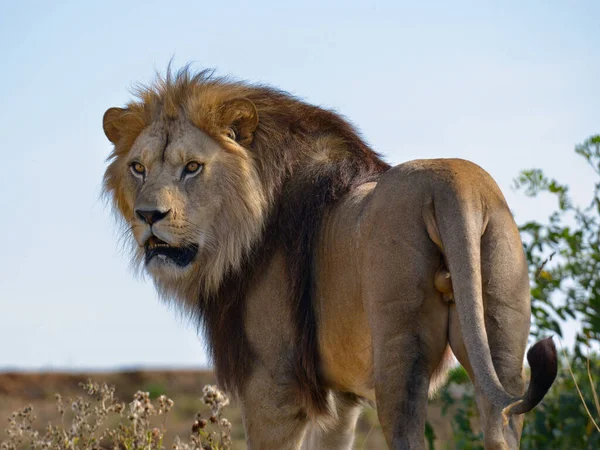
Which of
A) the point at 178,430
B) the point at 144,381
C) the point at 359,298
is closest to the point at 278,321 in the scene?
the point at 359,298

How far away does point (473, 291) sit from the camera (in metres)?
3.60

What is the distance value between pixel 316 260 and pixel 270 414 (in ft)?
2.43

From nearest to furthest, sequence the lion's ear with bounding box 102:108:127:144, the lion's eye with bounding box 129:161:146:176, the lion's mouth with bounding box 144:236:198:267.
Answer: the lion's mouth with bounding box 144:236:198:267, the lion's eye with bounding box 129:161:146:176, the lion's ear with bounding box 102:108:127:144

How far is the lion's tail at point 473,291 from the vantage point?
336 cm

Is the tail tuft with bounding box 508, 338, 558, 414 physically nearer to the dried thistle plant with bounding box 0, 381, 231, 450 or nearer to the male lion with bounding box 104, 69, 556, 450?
the male lion with bounding box 104, 69, 556, 450

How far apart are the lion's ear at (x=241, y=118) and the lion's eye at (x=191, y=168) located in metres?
0.29

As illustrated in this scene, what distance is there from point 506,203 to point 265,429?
1.57 m

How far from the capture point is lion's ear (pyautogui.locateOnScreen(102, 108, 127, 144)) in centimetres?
549

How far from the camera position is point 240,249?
16.1 feet

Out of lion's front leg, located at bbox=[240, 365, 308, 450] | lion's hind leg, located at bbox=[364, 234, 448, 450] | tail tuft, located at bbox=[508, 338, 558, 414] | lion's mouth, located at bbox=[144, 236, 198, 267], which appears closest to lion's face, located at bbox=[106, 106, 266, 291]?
lion's mouth, located at bbox=[144, 236, 198, 267]

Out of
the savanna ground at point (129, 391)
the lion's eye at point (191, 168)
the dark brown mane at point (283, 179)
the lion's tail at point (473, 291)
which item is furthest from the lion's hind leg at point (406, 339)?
the savanna ground at point (129, 391)

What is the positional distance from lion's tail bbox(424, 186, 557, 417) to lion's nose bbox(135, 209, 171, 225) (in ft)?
4.64

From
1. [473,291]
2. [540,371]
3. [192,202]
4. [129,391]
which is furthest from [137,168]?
[129,391]

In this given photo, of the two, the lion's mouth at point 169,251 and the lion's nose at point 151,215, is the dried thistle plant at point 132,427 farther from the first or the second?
the lion's nose at point 151,215
